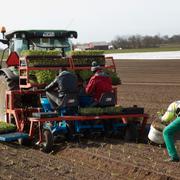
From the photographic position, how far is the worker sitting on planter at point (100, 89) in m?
9.94

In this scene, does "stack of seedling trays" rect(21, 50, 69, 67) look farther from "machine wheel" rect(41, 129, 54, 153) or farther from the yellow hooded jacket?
the yellow hooded jacket

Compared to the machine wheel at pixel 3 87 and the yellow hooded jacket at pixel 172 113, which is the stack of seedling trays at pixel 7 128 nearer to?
the machine wheel at pixel 3 87

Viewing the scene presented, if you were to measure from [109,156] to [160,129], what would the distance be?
1100mm

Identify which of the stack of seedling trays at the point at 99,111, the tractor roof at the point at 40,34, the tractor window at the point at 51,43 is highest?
the tractor roof at the point at 40,34

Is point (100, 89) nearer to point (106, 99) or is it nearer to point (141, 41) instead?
point (106, 99)

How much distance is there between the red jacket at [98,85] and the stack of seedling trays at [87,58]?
873mm

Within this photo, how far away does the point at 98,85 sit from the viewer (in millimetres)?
9977

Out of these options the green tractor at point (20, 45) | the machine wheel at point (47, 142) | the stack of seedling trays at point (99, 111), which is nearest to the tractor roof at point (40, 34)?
the green tractor at point (20, 45)

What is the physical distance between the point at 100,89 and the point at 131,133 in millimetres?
1077

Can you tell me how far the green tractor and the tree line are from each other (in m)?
45.5

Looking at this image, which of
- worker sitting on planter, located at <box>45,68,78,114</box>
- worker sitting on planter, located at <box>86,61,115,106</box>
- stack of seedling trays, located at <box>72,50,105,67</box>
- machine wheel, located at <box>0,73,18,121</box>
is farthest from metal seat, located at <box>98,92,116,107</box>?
machine wheel, located at <box>0,73,18,121</box>

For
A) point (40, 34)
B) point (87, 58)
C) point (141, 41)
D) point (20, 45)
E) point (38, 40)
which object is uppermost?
point (40, 34)

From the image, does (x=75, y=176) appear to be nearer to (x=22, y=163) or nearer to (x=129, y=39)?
(x=22, y=163)

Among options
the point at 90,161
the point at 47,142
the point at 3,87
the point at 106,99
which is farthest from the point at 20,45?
the point at 90,161
